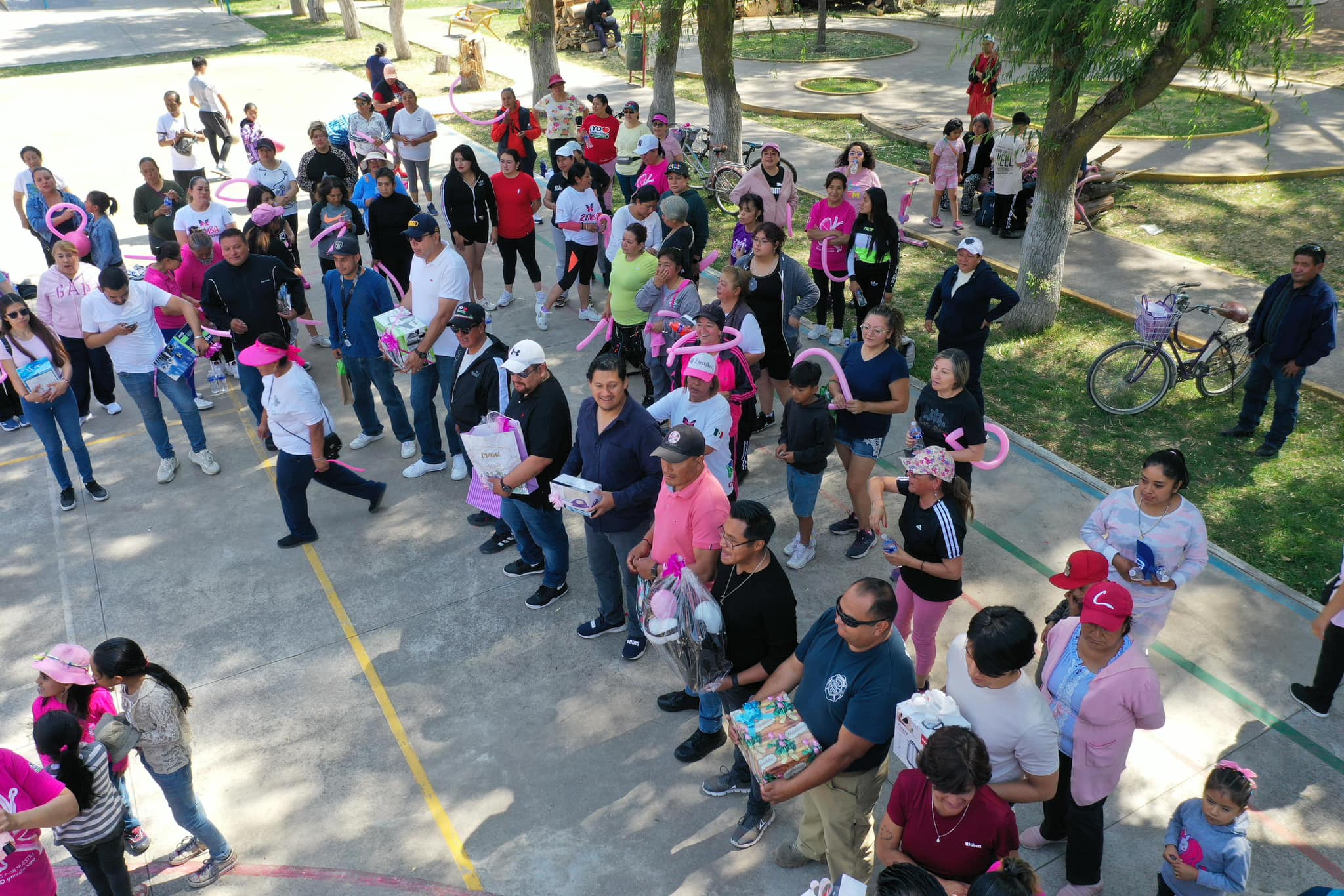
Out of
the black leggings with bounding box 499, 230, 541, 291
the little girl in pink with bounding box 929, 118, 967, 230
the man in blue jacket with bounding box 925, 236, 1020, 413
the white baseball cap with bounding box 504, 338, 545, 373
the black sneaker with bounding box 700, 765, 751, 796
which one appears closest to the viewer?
the black sneaker with bounding box 700, 765, 751, 796

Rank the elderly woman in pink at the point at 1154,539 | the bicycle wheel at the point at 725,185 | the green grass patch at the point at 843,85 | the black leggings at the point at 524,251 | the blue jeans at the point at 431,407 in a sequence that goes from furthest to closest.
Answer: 1. the green grass patch at the point at 843,85
2. the bicycle wheel at the point at 725,185
3. the black leggings at the point at 524,251
4. the blue jeans at the point at 431,407
5. the elderly woman in pink at the point at 1154,539

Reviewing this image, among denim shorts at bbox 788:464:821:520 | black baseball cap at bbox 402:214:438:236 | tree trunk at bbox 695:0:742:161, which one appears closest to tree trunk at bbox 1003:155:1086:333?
denim shorts at bbox 788:464:821:520

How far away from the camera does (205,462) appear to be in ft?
27.1

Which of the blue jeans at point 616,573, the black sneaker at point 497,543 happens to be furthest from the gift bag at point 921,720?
the black sneaker at point 497,543

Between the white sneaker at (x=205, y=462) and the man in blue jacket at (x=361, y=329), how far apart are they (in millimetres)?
1318

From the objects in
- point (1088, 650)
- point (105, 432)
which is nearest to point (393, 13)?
point (105, 432)

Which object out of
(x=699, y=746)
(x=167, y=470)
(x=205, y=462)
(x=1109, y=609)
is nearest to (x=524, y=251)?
(x=205, y=462)

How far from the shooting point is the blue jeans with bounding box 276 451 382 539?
692 centimetres

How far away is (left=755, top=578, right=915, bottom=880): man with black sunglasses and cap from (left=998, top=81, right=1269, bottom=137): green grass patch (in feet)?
47.7

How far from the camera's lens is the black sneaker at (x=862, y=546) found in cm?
683

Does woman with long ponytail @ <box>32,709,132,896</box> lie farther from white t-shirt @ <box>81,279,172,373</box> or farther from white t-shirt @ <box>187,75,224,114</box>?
white t-shirt @ <box>187,75,224,114</box>

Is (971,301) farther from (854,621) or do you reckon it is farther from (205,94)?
(205,94)

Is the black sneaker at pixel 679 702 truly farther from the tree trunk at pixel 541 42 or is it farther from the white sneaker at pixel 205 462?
the tree trunk at pixel 541 42

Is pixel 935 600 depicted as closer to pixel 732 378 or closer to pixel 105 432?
pixel 732 378
